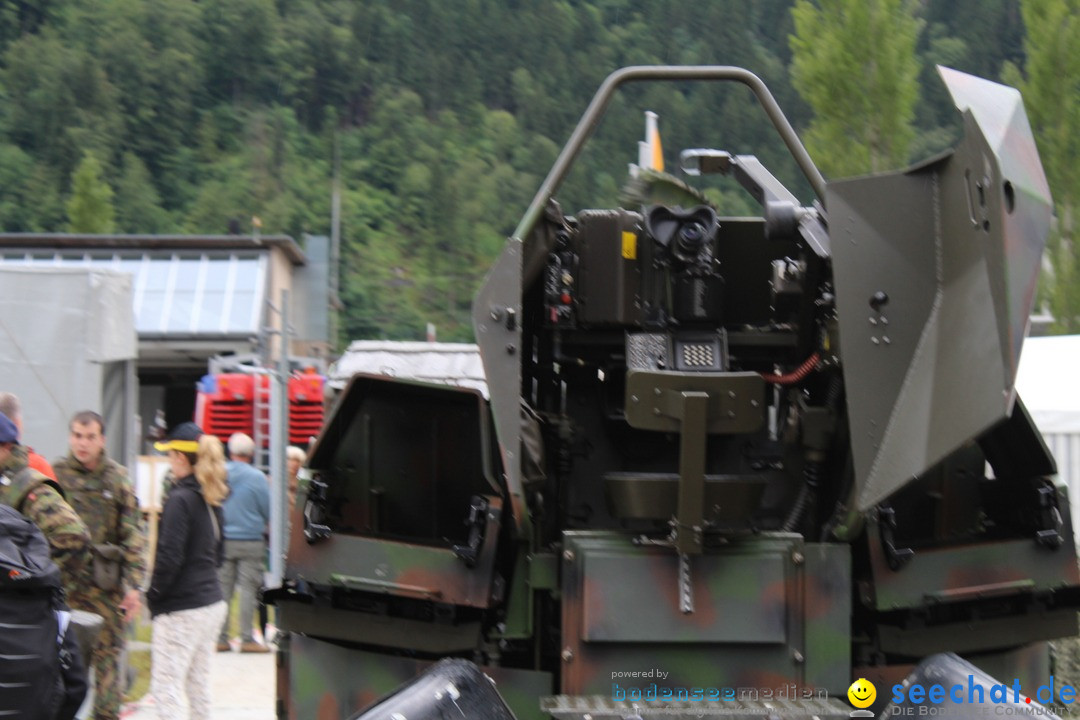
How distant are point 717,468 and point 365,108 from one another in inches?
2631

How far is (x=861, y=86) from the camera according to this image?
23156 millimetres

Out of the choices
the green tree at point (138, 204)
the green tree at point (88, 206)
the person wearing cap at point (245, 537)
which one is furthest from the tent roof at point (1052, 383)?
the green tree at point (138, 204)

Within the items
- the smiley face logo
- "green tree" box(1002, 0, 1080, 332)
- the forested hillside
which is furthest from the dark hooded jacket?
the forested hillside

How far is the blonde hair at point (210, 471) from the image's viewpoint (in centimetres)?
809

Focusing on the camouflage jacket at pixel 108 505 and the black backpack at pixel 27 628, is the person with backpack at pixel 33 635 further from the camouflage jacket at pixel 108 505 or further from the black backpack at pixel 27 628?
the camouflage jacket at pixel 108 505

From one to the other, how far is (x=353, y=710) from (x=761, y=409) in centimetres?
183

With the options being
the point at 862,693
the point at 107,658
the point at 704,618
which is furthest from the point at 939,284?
the point at 107,658

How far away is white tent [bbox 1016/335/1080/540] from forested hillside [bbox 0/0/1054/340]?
30267 millimetres

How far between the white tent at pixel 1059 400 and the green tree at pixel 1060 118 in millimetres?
11187

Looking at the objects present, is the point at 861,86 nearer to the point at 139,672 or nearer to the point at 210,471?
the point at 139,672

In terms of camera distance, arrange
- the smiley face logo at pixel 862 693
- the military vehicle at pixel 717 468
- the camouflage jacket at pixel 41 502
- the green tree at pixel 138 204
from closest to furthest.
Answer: the military vehicle at pixel 717 468, the smiley face logo at pixel 862 693, the camouflage jacket at pixel 41 502, the green tree at pixel 138 204

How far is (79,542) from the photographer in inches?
283

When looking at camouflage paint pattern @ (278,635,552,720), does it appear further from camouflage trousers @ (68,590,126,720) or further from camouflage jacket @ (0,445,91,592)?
camouflage trousers @ (68,590,126,720)

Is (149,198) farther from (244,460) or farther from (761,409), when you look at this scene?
(761,409)
